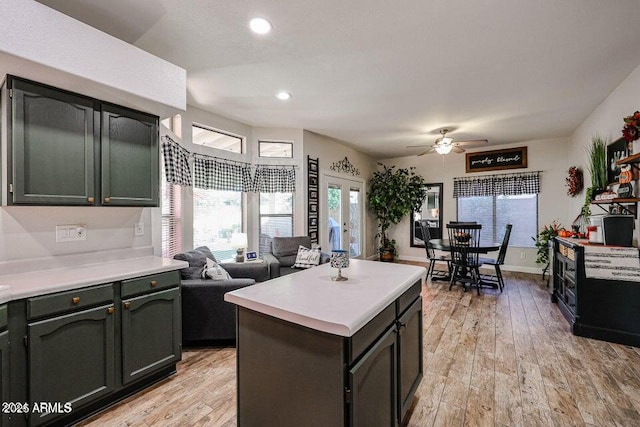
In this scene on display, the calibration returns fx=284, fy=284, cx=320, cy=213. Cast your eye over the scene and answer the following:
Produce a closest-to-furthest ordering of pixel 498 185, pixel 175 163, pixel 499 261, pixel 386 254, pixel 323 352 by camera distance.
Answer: pixel 323 352
pixel 175 163
pixel 499 261
pixel 498 185
pixel 386 254

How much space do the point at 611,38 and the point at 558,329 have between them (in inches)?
110

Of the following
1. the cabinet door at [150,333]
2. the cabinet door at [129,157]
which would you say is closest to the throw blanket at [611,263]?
the cabinet door at [150,333]

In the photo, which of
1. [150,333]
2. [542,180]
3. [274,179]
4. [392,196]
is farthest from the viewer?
[392,196]

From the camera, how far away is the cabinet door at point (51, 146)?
5.69 ft

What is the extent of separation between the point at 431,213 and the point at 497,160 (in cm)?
175

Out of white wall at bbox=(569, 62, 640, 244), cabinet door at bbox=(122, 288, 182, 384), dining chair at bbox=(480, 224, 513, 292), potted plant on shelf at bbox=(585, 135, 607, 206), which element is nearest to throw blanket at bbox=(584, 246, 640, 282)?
white wall at bbox=(569, 62, 640, 244)

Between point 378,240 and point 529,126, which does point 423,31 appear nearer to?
point 529,126

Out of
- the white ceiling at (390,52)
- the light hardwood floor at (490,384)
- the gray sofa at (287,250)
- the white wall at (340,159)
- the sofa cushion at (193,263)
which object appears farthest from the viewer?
the white wall at (340,159)

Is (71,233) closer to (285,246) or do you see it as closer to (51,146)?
(51,146)

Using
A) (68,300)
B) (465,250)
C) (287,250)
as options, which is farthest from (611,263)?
(68,300)

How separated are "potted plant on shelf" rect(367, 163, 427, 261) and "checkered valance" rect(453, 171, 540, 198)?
832 millimetres

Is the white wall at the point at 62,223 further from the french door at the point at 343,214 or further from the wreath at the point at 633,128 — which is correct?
the wreath at the point at 633,128

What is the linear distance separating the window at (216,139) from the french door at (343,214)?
171cm

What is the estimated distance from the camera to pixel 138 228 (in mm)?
2643
